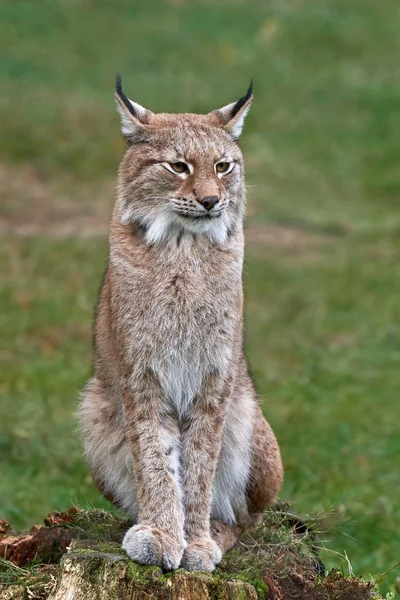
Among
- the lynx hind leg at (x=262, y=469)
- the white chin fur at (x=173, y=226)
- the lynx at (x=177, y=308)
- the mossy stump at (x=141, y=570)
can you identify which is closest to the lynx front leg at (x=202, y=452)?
the lynx at (x=177, y=308)

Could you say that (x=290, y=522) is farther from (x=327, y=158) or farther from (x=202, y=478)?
(x=327, y=158)

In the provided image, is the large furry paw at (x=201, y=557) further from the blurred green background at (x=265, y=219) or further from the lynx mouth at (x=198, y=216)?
the lynx mouth at (x=198, y=216)

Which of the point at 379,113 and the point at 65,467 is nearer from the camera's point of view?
the point at 65,467

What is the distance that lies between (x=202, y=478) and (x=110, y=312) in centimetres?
90

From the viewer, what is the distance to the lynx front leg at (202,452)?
522 centimetres

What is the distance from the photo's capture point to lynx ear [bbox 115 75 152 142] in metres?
5.29

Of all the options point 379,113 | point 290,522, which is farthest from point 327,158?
point 290,522

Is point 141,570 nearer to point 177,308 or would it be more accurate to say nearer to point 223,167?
point 177,308

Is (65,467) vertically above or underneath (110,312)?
underneath

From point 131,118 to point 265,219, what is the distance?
1020cm

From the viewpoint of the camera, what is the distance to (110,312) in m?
5.42

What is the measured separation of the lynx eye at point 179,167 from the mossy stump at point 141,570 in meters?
1.71

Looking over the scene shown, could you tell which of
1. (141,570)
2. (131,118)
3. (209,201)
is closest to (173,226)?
(209,201)

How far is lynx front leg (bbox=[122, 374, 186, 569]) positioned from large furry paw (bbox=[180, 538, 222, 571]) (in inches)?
2.3
